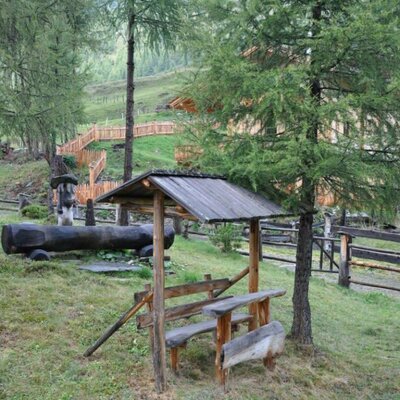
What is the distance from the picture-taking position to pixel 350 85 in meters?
6.46

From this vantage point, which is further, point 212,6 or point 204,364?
point 212,6

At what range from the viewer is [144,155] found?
2978 centimetres

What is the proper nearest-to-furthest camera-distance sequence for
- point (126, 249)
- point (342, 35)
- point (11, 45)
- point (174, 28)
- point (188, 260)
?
point (342, 35)
point (11, 45)
point (126, 249)
point (188, 260)
point (174, 28)

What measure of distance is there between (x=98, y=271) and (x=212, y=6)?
5.20m

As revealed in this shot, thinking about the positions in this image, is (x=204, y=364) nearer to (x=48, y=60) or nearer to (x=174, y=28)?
(x=48, y=60)

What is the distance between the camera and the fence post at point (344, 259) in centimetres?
1155

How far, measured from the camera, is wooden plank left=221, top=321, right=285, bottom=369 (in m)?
5.05

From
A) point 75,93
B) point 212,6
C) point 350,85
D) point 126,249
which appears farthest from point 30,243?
point 350,85

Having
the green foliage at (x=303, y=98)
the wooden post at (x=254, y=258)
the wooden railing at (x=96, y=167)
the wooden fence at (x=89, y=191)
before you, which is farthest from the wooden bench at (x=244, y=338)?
the wooden railing at (x=96, y=167)

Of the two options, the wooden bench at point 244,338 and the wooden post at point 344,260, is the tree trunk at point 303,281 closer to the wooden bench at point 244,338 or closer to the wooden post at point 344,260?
the wooden bench at point 244,338

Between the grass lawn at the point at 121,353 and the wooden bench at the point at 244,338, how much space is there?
29 cm

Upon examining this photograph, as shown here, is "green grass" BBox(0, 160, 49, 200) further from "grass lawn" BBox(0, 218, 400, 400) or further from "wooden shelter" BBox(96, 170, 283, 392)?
"wooden shelter" BBox(96, 170, 283, 392)

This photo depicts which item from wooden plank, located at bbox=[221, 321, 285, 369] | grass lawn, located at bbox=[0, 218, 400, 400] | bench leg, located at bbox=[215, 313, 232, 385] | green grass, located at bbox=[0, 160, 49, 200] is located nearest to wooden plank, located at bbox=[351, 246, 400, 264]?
grass lawn, located at bbox=[0, 218, 400, 400]

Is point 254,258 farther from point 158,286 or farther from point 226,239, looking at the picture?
Answer: point 226,239
